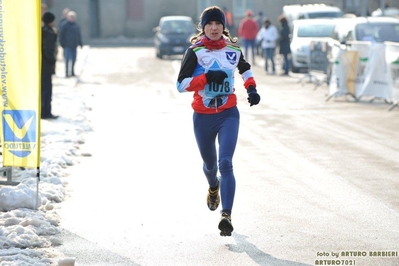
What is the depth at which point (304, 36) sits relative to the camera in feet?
102

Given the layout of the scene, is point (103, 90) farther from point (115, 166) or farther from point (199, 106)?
point (199, 106)

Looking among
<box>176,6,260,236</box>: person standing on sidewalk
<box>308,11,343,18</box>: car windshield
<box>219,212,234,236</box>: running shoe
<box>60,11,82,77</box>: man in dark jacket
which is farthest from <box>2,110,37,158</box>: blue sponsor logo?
<box>308,11,343,18</box>: car windshield

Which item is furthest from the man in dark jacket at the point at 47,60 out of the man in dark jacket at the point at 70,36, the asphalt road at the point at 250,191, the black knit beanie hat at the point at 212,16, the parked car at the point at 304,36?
the parked car at the point at 304,36

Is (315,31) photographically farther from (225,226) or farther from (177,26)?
(225,226)

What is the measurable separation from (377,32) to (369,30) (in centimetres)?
21

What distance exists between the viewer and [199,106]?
8.00m

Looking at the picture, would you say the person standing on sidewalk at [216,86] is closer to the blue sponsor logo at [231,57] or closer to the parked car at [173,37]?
the blue sponsor logo at [231,57]

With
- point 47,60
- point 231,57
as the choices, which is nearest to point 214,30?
point 231,57

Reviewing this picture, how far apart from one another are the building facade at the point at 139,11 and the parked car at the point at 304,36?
29682mm

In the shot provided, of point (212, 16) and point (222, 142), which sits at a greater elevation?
point (212, 16)

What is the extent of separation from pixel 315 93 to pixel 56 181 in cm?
1382

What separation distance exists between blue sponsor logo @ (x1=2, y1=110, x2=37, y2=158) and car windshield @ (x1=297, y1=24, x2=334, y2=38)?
75.8 feet

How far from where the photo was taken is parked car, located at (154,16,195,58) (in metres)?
40.4

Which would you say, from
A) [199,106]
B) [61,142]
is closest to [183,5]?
[61,142]
